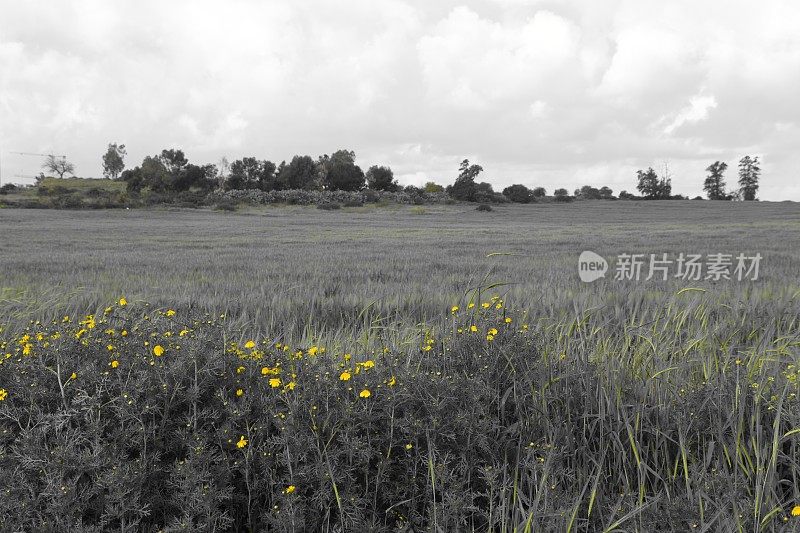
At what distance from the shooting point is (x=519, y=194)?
7050cm

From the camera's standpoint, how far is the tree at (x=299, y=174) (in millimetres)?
73125

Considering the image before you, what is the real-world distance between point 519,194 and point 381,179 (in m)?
19.2

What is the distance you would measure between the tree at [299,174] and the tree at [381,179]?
25.3 ft

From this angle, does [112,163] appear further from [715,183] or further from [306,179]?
[715,183]

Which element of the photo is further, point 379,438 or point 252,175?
point 252,175

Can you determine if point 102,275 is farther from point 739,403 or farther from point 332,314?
point 739,403

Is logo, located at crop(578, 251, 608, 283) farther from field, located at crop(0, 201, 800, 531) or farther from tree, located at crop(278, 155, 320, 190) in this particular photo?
tree, located at crop(278, 155, 320, 190)

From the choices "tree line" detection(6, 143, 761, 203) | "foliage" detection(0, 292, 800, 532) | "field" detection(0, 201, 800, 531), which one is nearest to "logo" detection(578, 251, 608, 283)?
"field" detection(0, 201, 800, 531)

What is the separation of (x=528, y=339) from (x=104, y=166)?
4704 inches

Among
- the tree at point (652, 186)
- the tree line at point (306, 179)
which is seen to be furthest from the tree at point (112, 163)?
the tree at point (652, 186)

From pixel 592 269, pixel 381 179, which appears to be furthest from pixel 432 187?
pixel 592 269

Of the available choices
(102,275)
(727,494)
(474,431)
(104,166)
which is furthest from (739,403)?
Answer: (104,166)

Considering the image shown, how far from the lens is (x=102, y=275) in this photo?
7578 millimetres

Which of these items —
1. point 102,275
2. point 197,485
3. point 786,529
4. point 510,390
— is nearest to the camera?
point 786,529
